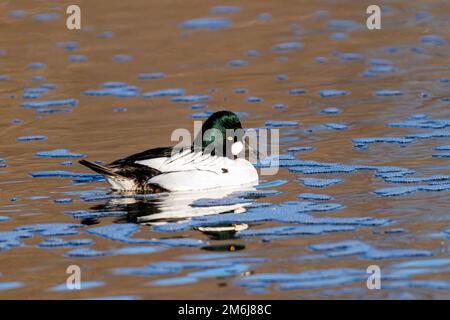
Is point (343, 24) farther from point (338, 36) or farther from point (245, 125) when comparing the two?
point (245, 125)

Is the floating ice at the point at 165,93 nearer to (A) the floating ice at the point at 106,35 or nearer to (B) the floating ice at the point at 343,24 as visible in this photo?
(A) the floating ice at the point at 106,35

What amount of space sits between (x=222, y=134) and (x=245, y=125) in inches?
96.4

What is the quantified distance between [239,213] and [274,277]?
2061 millimetres

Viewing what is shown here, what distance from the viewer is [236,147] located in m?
11.9

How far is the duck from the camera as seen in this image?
36.6 ft

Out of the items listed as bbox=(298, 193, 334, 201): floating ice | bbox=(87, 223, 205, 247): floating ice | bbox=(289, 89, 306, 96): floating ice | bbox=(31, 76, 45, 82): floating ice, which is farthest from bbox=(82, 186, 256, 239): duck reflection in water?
bbox=(31, 76, 45, 82): floating ice

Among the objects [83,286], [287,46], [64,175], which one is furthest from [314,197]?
[287,46]

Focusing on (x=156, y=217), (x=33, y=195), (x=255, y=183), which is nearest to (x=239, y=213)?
(x=156, y=217)

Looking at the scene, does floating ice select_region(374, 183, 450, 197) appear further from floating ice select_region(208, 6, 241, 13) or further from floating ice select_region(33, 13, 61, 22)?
floating ice select_region(33, 13, 61, 22)

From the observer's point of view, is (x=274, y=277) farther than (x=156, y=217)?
No

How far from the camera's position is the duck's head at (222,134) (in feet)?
38.5

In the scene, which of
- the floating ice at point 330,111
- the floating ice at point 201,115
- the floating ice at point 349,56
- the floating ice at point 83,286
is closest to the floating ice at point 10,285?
the floating ice at point 83,286

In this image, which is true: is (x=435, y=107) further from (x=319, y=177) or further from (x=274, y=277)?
(x=274, y=277)
